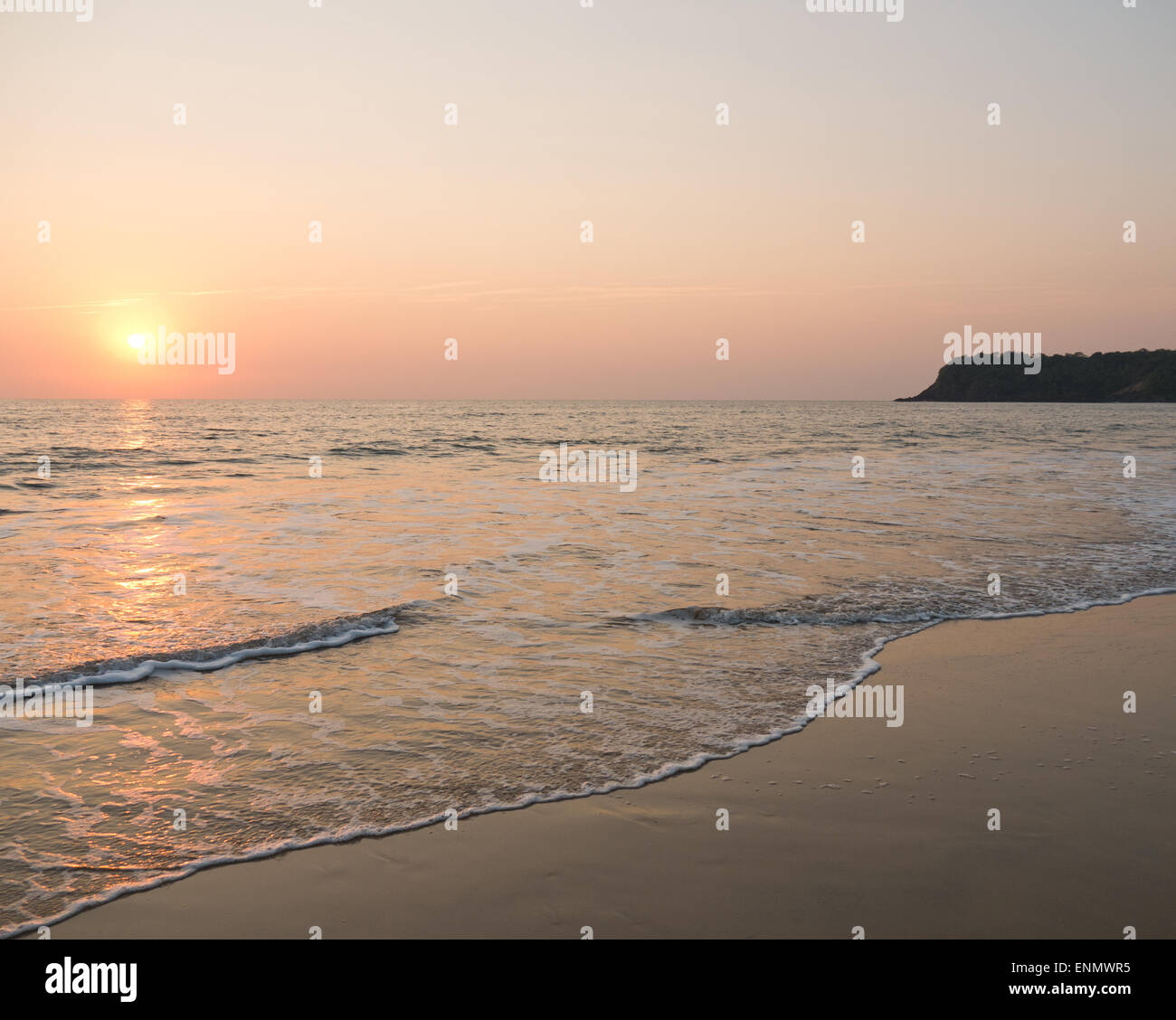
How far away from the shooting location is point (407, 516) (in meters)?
16.9

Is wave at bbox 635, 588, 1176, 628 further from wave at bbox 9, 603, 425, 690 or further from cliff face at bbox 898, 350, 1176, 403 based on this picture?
cliff face at bbox 898, 350, 1176, 403

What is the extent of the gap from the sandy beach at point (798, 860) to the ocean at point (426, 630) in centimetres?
31

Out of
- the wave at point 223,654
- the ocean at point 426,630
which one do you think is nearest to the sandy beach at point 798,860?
the ocean at point 426,630

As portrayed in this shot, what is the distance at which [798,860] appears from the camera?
3984mm

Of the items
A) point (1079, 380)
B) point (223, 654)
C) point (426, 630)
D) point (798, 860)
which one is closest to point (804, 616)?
point (426, 630)

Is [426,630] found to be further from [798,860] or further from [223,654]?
[798,860]

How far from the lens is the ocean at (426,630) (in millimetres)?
4688

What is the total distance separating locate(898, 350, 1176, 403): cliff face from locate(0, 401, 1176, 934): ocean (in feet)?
537

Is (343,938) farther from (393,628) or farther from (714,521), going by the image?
(714,521)

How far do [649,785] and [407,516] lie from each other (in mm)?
12733

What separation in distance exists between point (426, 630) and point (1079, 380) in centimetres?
19241

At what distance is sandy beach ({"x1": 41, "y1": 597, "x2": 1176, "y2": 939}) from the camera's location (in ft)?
11.5

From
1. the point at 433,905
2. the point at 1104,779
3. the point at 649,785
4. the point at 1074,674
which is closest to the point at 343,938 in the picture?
the point at 433,905
